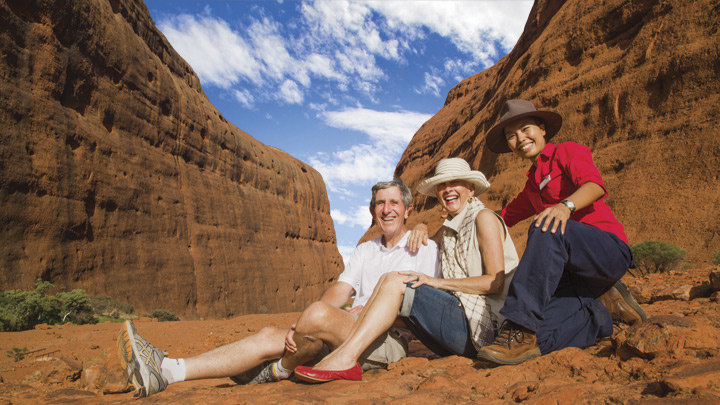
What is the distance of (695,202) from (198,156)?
23.8 meters

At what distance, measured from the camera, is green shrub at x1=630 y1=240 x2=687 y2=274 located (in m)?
12.2

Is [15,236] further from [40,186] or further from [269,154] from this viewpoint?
[269,154]

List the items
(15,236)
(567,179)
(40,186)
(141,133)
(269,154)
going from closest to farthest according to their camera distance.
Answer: (567,179) < (15,236) < (40,186) < (141,133) < (269,154)

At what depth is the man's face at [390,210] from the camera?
3.95m

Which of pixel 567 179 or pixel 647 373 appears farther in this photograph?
pixel 567 179

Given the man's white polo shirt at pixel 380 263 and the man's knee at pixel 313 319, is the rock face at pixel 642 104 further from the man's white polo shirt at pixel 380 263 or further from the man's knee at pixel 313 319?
the man's knee at pixel 313 319

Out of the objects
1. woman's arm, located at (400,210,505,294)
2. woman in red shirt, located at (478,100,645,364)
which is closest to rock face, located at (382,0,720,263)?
woman in red shirt, located at (478,100,645,364)

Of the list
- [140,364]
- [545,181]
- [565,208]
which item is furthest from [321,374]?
[545,181]

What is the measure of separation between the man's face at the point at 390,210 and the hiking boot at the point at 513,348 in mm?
1491

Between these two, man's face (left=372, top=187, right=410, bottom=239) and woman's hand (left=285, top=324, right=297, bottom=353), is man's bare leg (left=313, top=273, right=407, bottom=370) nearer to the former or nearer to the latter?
woman's hand (left=285, top=324, right=297, bottom=353)

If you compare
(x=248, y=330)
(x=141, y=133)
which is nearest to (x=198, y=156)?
(x=141, y=133)

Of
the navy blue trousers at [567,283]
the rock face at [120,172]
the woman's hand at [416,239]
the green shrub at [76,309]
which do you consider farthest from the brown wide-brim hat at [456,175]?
the rock face at [120,172]

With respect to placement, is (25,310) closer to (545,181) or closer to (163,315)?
(163,315)

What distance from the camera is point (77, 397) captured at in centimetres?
322
